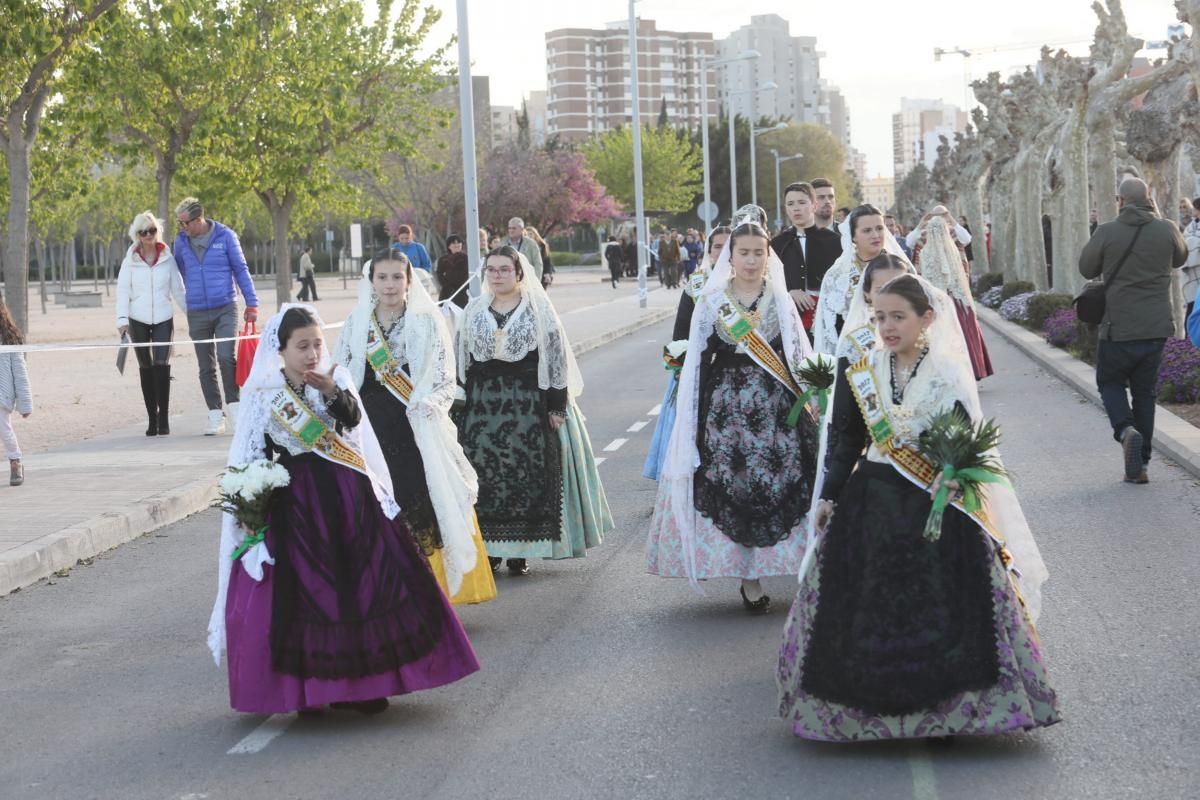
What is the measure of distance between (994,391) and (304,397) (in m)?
13.7

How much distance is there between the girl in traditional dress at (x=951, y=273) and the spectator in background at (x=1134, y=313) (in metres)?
4.46

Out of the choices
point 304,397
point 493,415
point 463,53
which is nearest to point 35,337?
point 463,53

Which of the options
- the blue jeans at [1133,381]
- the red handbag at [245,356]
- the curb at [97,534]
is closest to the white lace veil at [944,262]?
the blue jeans at [1133,381]

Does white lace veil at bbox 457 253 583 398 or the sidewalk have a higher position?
white lace veil at bbox 457 253 583 398

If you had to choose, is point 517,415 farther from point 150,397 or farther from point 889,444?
point 150,397

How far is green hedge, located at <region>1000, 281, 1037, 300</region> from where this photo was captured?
117 ft

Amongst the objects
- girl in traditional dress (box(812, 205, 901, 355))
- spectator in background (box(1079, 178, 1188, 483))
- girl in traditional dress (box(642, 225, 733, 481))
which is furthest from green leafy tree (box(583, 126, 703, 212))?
girl in traditional dress (box(812, 205, 901, 355))

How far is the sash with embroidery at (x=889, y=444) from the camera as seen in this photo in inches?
233

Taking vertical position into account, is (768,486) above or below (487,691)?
above

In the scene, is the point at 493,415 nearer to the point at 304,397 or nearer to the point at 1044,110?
the point at 304,397

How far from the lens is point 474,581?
8023 millimetres

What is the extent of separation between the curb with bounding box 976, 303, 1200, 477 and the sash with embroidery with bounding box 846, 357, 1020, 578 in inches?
263

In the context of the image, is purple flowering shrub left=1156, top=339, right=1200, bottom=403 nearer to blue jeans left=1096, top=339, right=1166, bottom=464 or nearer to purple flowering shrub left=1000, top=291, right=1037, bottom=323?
blue jeans left=1096, top=339, right=1166, bottom=464

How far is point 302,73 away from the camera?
3634 cm
